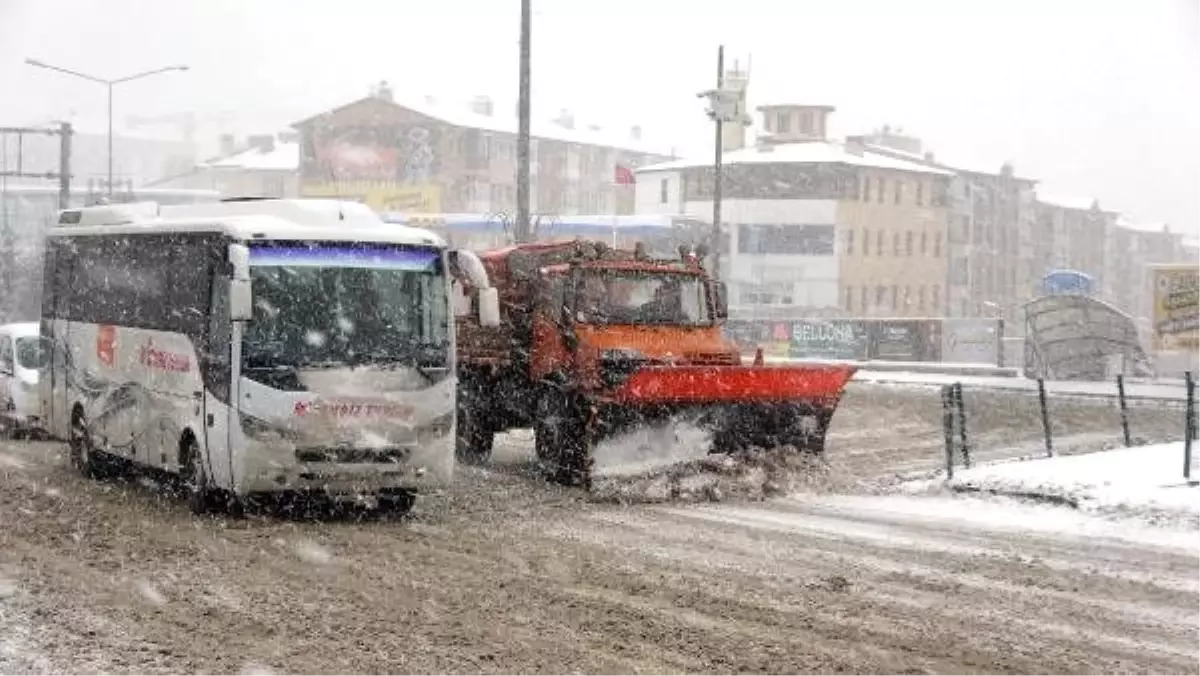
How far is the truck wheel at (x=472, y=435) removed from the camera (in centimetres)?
1958

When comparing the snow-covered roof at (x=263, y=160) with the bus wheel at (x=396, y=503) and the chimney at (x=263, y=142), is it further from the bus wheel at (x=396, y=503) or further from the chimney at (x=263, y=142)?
the bus wheel at (x=396, y=503)

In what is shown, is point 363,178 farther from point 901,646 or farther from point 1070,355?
point 901,646

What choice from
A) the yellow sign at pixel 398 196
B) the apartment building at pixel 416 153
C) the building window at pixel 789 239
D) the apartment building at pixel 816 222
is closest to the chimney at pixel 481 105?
the apartment building at pixel 416 153

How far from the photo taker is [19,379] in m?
21.2

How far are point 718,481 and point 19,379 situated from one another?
35.3 ft

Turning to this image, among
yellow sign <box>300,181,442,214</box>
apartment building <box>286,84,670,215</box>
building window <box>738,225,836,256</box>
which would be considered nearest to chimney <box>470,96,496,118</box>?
apartment building <box>286,84,670,215</box>

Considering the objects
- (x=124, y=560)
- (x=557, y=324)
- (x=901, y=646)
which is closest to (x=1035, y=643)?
(x=901, y=646)

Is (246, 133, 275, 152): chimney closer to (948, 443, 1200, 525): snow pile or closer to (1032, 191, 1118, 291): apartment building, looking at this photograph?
(1032, 191, 1118, 291): apartment building

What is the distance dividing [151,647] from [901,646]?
422 cm

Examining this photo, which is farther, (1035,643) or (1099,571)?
(1099,571)

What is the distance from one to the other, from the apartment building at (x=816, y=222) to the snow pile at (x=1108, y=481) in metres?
60.0

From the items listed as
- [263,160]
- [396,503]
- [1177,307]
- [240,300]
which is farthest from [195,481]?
[263,160]

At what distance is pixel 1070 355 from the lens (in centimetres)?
3900

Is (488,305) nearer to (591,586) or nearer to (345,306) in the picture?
(345,306)
